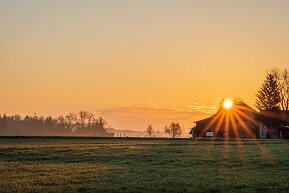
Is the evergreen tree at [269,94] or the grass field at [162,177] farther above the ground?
the evergreen tree at [269,94]

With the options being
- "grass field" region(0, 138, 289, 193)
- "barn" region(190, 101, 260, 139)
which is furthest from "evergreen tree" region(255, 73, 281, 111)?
"grass field" region(0, 138, 289, 193)

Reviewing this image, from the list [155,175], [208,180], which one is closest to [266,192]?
[208,180]

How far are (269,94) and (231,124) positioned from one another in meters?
31.1

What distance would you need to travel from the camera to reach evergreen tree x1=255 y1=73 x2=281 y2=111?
13988 centimetres

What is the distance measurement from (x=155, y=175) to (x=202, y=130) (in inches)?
3880

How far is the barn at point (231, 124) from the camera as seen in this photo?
115 meters

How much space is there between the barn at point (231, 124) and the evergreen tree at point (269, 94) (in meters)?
18.6

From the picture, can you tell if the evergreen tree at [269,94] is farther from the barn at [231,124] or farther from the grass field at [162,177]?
the grass field at [162,177]

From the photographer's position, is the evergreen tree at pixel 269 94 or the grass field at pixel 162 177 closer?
the grass field at pixel 162 177

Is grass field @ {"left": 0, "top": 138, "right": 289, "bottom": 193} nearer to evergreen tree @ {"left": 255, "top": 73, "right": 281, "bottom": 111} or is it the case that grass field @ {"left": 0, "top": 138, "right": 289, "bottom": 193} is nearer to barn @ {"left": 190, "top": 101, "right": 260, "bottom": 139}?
barn @ {"left": 190, "top": 101, "right": 260, "bottom": 139}

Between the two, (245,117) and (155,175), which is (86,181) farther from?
(245,117)

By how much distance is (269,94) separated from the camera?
142m

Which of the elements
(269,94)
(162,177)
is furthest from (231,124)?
(162,177)

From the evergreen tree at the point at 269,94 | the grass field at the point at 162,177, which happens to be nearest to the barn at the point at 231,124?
the evergreen tree at the point at 269,94
